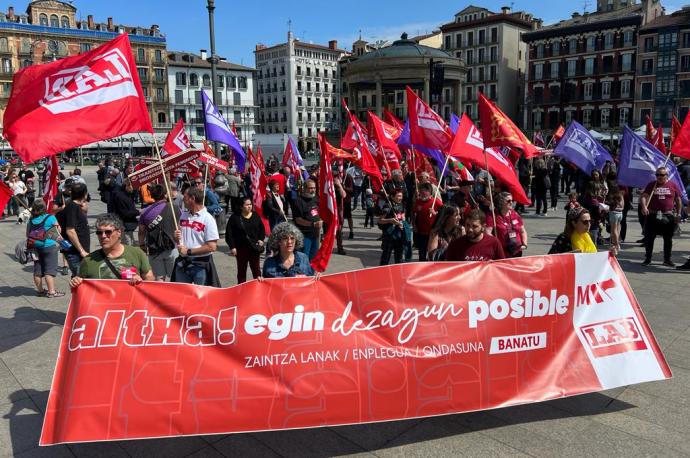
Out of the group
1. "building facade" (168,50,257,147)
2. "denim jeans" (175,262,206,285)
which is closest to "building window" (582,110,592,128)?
"building facade" (168,50,257,147)

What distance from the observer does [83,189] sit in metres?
6.77

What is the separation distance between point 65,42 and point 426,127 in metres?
81.4

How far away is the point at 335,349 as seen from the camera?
3.63 metres

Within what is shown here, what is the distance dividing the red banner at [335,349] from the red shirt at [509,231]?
2368mm

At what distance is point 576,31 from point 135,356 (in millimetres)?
69244

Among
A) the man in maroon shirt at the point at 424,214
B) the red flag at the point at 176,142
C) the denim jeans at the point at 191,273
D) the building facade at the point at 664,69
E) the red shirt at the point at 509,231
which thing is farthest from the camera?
the building facade at the point at 664,69

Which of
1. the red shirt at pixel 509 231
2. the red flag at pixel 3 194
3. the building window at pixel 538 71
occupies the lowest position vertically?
the red shirt at pixel 509 231

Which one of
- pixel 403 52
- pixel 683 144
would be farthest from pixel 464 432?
pixel 403 52

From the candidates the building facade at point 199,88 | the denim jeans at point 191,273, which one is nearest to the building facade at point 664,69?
the building facade at point 199,88

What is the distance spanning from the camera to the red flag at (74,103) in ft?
16.0

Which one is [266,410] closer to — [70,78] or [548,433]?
[548,433]

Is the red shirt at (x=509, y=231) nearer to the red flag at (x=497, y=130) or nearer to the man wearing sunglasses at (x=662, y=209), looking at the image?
the red flag at (x=497, y=130)

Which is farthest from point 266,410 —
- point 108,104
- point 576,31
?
point 576,31

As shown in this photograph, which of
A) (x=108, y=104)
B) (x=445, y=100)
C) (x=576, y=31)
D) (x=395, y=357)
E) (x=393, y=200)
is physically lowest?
(x=395, y=357)
